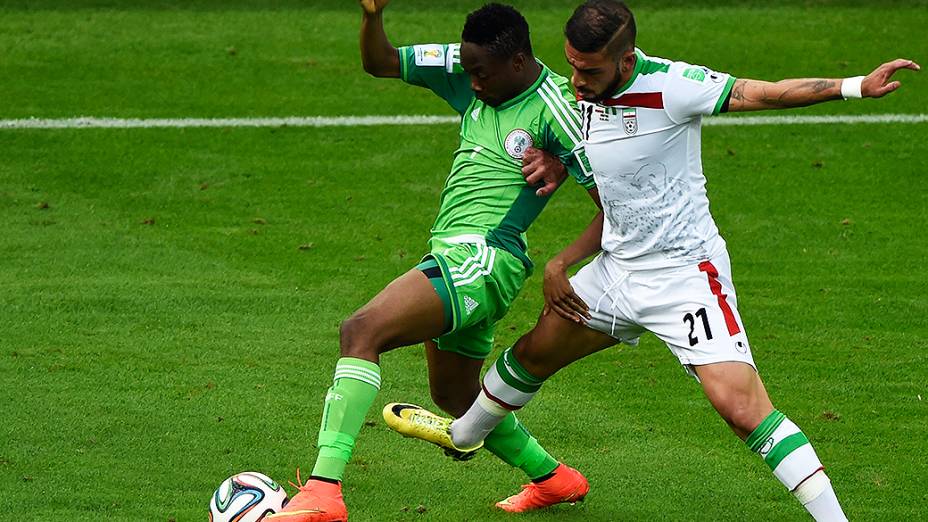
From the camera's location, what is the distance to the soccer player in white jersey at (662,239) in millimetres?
5555

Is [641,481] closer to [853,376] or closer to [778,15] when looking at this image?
[853,376]

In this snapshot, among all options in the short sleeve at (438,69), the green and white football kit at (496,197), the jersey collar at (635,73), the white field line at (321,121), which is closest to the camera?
the jersey collar at (635,73)

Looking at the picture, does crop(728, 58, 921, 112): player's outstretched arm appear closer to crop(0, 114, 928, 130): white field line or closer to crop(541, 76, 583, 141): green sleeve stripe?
crop(541, 76, 583, 141): green sleeve stripe

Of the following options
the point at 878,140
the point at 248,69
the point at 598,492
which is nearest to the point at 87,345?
the point at 598,492

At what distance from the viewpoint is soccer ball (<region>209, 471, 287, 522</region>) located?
5.80m

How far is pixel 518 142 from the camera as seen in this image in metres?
6.28

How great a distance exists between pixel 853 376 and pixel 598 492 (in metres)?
2.17

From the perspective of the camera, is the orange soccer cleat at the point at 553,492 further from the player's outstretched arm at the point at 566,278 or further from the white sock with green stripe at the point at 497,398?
the player's outstretched arm at the point at 566,278

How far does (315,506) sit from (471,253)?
4.24 feet

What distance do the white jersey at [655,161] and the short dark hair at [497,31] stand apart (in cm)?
45

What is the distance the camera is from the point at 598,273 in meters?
6.14

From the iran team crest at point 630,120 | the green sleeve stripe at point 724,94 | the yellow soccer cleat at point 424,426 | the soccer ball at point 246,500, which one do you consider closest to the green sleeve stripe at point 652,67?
the iran team crest at point 630,120

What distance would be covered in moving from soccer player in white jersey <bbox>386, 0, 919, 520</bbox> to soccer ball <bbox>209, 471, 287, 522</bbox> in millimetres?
1291

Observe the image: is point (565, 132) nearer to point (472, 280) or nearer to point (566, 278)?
point (566, 278)
